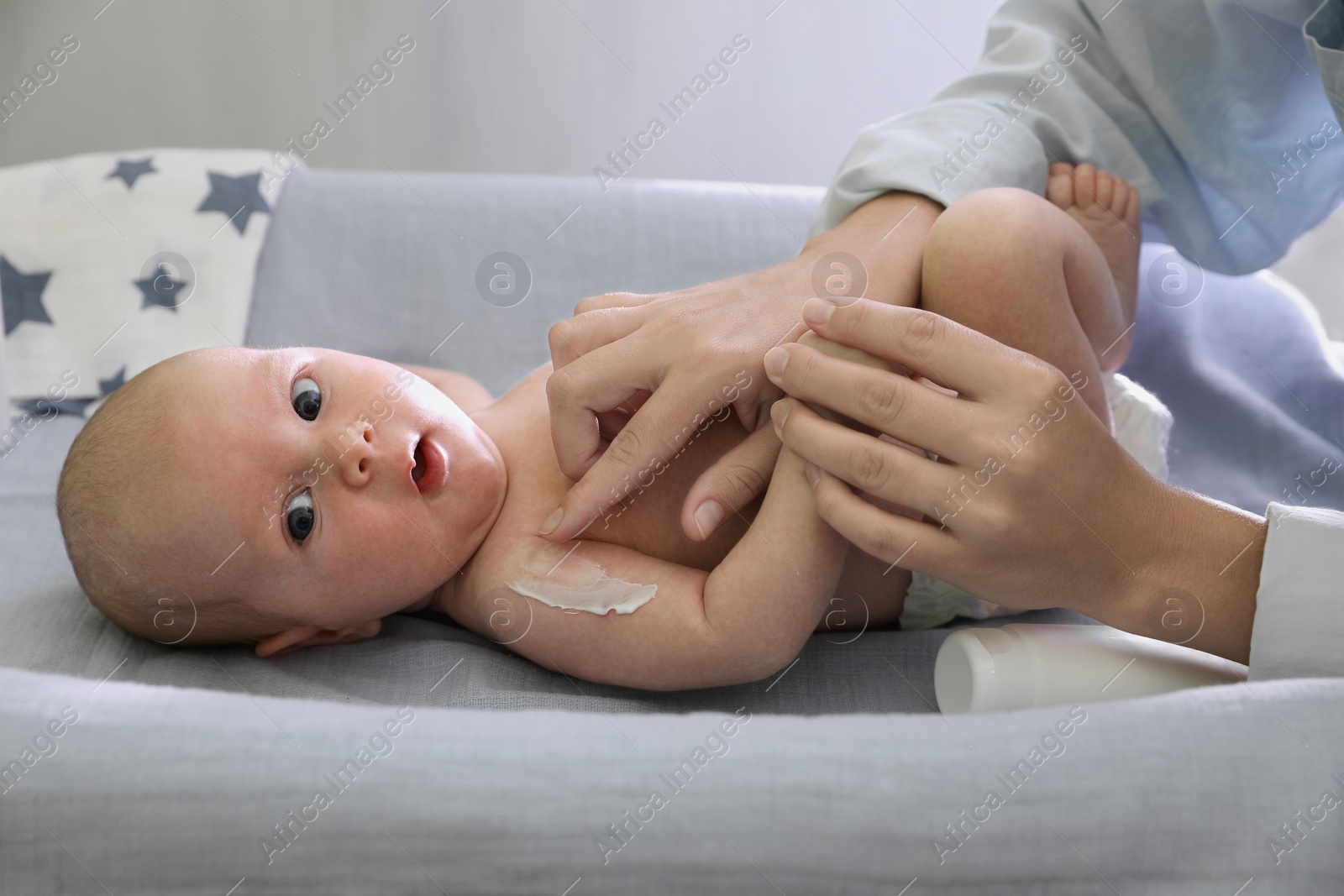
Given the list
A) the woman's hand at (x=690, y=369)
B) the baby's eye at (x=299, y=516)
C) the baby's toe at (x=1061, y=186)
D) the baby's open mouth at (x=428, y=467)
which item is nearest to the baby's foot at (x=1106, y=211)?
the baby's toe at (x=1061, y=186)

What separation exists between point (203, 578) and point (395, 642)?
21cm

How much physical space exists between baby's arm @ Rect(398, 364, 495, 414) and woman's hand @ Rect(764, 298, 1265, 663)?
60cm

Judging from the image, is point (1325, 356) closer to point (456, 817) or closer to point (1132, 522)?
point (1132, 522)

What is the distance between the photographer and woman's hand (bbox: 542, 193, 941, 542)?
2.80ft

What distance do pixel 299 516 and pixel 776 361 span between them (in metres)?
0.50

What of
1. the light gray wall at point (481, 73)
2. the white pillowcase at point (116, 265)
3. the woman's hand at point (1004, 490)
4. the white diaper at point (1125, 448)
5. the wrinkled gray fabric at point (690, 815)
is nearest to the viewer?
the wrinkled gray fabric at point (690, 815)

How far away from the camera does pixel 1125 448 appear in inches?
42.6

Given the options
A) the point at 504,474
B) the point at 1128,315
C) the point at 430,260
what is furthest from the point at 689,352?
the point at 430,260

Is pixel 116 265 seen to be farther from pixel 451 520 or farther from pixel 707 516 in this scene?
pixel 707 516

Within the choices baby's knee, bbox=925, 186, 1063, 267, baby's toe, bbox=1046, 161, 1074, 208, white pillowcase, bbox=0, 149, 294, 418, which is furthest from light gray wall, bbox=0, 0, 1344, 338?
baby's knee, bbox=925, 186, 1063, 267

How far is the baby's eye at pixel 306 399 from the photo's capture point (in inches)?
39.4

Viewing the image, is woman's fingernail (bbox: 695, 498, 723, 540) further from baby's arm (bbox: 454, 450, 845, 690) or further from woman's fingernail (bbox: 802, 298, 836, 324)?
woman's fingernail (bbox: 802, 298, 836, 324)

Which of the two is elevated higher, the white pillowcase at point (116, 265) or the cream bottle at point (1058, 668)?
the white pillowcase at point (116, 265)

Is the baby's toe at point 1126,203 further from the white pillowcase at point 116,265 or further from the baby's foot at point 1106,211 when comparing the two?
the white pillowcase at point 116,265
